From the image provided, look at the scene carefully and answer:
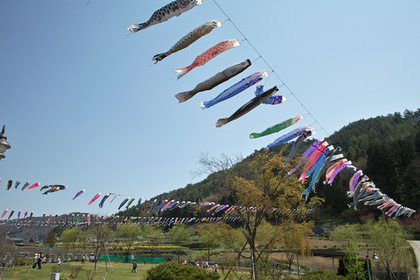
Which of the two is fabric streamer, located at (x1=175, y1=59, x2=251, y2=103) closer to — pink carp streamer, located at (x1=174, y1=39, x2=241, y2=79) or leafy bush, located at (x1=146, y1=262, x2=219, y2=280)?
pink carp streamer, located at (x1=174, y1=39, x2=241, y2=79)

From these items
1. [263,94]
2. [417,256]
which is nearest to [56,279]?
[263,94]

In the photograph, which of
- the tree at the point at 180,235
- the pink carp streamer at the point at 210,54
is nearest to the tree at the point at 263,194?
the pink carp streamer at the point at 210,54

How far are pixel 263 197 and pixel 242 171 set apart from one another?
20.2 feet

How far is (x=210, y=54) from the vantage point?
6.77 meters

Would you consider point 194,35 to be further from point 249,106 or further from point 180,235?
point 180,235

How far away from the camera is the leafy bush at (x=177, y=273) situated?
1007 centimetres

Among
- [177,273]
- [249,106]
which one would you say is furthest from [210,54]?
[177,273]

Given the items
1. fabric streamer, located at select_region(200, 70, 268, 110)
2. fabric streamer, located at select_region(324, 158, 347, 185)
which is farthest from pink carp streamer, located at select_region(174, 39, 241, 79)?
fabric streamer, located at select_region(324, 158, 347, 185)

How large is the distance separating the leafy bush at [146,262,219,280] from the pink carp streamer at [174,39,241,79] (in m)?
6.79

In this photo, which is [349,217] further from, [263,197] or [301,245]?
[263,197]

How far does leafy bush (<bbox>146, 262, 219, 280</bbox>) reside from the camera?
10.1 m

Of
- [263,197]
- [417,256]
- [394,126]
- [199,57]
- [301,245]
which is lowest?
[417,256]

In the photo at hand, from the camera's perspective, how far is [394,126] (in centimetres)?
9294

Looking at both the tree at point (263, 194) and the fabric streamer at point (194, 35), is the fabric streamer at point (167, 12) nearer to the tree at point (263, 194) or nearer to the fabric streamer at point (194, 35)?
the fabric streamer at point (194, 35)
